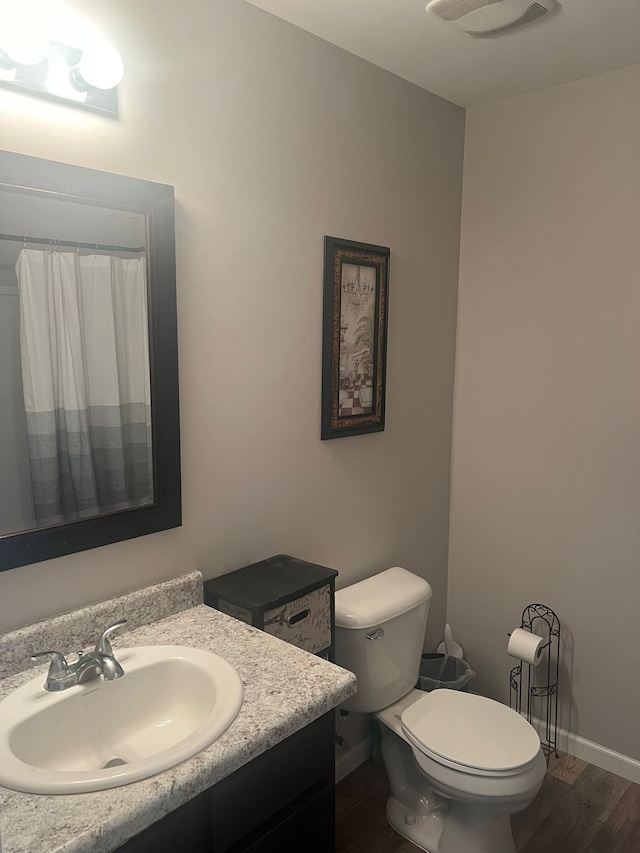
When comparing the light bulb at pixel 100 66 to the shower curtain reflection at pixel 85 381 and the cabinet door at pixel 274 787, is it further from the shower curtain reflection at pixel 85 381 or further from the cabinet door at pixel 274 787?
the cabinet door at pixel 274 787

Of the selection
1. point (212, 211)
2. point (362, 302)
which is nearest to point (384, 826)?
point (362, 302)

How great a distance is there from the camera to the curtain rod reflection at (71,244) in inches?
52.8

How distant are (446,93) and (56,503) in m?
1.98

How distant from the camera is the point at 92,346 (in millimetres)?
1490

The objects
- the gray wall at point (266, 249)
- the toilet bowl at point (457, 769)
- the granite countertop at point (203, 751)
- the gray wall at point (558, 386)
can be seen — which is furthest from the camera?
the gray wall at point (558, 386)

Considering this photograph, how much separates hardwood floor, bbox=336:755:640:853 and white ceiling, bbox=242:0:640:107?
→ 2.46 meters

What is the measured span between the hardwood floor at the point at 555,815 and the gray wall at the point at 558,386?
0.17m

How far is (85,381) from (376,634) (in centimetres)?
118

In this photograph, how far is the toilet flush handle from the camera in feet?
6.65

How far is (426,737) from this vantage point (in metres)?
1.92

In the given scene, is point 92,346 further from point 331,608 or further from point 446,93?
point 446,93

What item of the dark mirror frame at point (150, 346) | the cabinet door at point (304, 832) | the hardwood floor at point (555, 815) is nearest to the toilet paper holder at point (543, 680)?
the hardwood floor at point (555, 815)

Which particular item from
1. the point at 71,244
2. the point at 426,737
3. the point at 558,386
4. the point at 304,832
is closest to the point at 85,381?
the point at 71,244

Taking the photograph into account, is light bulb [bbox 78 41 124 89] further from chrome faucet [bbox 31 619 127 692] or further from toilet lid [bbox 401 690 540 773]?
toilet lid [bbox 401 690 540 773]
